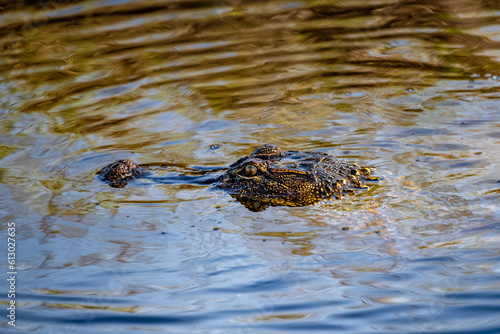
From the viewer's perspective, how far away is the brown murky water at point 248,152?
3.71 m

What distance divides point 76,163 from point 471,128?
4228 millimetres

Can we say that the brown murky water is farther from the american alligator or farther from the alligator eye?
the alligator eye

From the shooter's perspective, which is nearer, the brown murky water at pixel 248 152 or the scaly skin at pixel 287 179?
the brown murky water at pixel 248 152

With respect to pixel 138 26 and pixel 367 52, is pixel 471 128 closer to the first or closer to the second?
pixel 367 52

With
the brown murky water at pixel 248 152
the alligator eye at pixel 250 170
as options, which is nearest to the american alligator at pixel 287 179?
the alligator eye at pixel 250 170

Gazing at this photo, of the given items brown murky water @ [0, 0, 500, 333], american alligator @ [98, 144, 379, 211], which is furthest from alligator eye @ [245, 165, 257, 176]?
brown murky water @ [0, 0, 500, 333]

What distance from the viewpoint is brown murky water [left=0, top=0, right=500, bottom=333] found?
12.2 feet

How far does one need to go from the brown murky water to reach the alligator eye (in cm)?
34

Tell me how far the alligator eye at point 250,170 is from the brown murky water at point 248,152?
0.34m

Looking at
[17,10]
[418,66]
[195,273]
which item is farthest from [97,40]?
[195,273]

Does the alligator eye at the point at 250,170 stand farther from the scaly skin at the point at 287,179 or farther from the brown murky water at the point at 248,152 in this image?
the brown murky water at the point at 248,152

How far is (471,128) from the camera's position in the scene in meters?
6.21

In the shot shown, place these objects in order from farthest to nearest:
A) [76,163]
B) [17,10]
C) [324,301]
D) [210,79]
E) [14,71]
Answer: [17,10] < [14,71] < [210,79] < [76,163] < [324,301]

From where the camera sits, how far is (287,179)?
5098 mm
